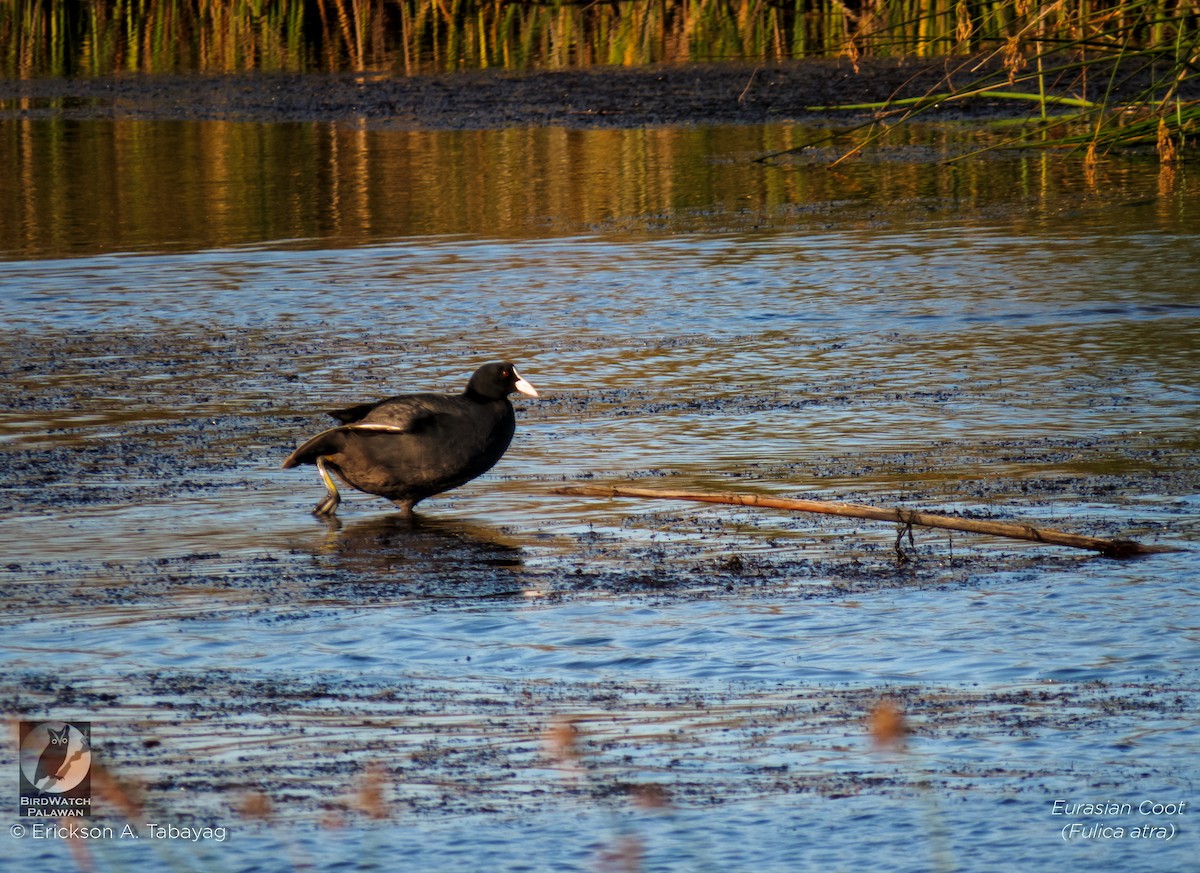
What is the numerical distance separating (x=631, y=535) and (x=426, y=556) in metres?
0.74

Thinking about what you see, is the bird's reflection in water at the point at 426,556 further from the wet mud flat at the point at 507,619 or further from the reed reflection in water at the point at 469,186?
the reed reflection in water at the point at 469,186

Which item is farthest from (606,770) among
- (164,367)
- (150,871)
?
(164,367)

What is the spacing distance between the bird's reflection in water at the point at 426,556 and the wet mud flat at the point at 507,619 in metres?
0.02

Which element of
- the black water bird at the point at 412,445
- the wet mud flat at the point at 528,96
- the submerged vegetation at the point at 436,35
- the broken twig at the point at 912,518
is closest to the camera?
the broken twig at the point at 912,518

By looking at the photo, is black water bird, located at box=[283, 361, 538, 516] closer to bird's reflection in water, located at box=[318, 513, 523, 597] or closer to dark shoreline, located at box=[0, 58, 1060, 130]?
bird's reflection in water, located at box=[318, 513, 523, 597]

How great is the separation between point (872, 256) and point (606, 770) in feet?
30.2

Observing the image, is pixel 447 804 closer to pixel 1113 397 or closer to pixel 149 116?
pixel 1113 397

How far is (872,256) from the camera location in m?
13.5

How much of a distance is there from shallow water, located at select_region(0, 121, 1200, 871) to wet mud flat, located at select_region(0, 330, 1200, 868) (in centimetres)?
2

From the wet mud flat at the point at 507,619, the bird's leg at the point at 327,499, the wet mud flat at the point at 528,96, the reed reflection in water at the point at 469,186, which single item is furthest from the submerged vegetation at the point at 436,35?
the bird's leg at the point at 327,499

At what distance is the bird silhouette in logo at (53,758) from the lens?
4.61 metres

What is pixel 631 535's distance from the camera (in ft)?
23.3

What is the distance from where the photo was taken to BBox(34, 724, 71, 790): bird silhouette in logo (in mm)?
4613

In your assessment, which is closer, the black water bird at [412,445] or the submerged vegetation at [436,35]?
the black water bird at [412,445]
